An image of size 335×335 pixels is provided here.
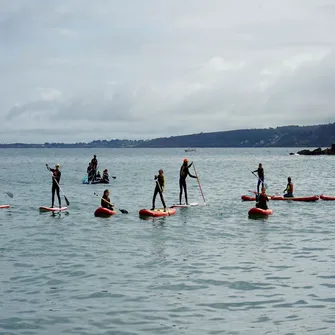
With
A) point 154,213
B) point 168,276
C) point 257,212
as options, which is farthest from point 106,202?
point 168,276

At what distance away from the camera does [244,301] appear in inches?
614

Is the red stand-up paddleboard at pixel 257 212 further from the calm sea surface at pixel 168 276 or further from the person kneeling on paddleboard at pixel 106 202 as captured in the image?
the person kneeling on paddleboard at pixel 106 202

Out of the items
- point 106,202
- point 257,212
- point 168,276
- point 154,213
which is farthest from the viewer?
point 106,202

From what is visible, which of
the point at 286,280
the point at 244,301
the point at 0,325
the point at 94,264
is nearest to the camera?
the point at 0,325

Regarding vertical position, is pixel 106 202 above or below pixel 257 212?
above

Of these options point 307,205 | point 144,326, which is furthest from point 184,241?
point 307,205

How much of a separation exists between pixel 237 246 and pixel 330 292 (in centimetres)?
736

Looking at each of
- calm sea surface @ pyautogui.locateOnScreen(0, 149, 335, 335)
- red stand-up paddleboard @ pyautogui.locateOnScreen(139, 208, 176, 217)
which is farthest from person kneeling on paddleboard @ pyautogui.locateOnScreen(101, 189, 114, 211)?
red stand-up paddleboard @ pyautogui.locateOnScreen(139, 208, 176, 217)

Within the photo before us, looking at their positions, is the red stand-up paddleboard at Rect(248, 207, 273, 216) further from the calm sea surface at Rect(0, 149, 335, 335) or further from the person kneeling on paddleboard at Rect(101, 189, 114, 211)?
the person kneeling on paddleboard at Rect(101, 189, 114, 211)

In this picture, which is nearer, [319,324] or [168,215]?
[319,324]

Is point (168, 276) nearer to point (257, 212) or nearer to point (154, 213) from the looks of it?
point (154, 213)

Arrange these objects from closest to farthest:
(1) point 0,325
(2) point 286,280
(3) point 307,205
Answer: (1) point 0,325 < (2) point 286,280 < (3) point 307,205

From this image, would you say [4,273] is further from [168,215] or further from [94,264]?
[168,215]

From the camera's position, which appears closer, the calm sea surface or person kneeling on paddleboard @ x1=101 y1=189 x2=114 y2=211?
the calm sea surface
